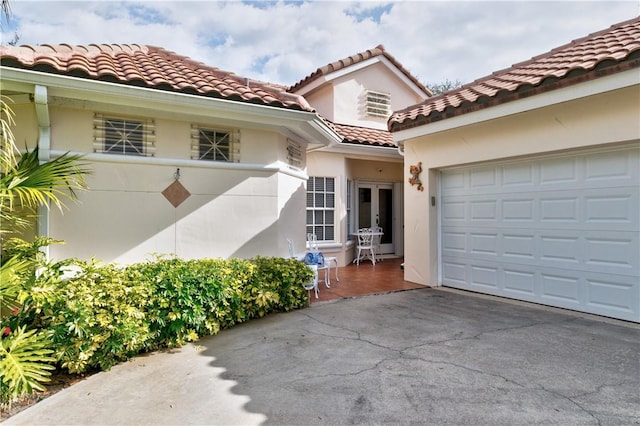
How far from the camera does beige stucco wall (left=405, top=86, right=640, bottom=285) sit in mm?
5449

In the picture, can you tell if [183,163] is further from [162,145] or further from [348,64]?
[348,64]

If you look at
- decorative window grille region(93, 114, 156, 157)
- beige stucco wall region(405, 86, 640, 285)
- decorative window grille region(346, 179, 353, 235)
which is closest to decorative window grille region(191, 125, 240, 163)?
decorative window grille region(93, 114, 156, 157)

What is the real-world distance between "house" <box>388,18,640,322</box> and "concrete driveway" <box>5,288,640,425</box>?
1024 millimetres

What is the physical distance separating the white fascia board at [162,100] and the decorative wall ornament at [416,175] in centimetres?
293

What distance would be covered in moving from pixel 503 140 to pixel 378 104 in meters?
7.15

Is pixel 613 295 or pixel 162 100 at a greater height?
pixel 162 100

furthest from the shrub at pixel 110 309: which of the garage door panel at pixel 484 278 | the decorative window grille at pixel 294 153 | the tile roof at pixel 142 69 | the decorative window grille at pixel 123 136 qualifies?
the garage door panel at pixel 484 278

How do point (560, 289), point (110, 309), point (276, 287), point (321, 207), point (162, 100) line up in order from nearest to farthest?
point (110, 309) → point (162, 100) → point (276, 287) → point (560, 289) → point (321, 207)

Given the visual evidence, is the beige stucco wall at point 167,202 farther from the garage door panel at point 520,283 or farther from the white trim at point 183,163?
the garage door panel at point 520,283

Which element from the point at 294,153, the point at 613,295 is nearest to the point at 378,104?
the point at 294,153

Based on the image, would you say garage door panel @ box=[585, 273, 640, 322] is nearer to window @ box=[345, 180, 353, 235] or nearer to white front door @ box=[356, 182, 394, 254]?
window @ box=[345, 180, 353, 235]

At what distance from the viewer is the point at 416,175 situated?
28.5ft

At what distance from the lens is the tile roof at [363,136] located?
11125 mm

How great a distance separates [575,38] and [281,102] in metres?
6.72
